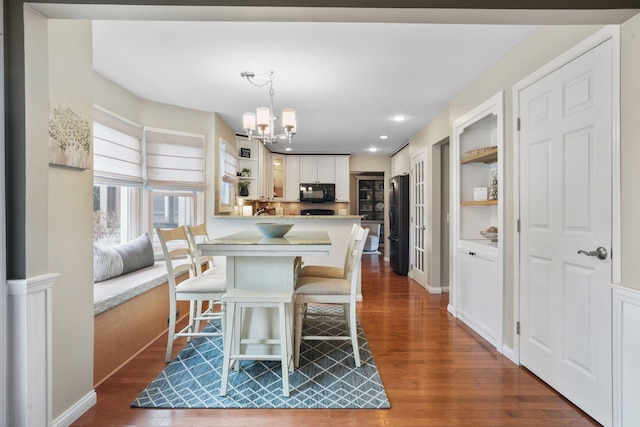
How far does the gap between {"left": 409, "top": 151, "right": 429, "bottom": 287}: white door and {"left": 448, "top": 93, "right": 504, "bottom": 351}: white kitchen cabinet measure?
1.29 m

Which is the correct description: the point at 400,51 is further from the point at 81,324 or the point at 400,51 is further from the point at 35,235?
the point at 81,324

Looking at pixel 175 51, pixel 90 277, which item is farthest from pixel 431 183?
pixel 90 277

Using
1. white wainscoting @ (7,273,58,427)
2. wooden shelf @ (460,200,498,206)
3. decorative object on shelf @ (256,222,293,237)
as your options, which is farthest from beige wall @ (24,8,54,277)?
wooden shelf @ (460,200,498,206)

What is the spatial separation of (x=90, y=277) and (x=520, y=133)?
3006 millimetres

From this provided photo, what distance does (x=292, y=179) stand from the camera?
23.4 ft

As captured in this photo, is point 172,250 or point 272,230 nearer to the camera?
point 272,230

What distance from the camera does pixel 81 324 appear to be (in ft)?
6.12

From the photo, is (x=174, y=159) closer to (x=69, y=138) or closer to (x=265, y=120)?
(x=265, y=120)

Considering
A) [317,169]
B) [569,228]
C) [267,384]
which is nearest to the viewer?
[569,228]

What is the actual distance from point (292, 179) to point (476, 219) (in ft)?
14.4

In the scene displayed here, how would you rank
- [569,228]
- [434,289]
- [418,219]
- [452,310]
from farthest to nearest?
[418,219] → [434,289] → [452,310] → [569,228]

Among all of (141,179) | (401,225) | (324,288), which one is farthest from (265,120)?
(401,225)

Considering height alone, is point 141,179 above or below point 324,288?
above

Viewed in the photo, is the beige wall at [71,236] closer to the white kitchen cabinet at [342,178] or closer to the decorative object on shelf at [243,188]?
the decorative object on shelf at [243,188]
